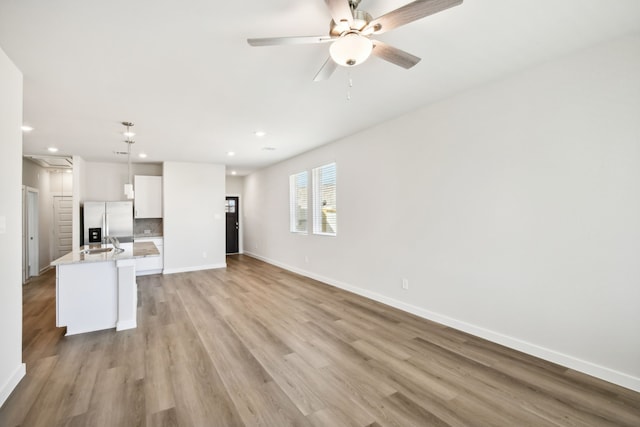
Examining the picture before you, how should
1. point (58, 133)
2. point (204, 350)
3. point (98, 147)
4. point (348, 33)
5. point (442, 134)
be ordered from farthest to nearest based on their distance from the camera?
point (98, 147) < point (58, 133) < point (442, 134) < point (204, 350) < point (348, 33)

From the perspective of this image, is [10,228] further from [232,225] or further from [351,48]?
[232,225]

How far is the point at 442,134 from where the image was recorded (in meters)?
3.47

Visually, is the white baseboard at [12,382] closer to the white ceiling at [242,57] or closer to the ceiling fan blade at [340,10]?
the white ceiling at [242,57]

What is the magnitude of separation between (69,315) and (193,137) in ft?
9.60

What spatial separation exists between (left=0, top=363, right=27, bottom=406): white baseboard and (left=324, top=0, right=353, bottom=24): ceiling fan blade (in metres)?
3.36

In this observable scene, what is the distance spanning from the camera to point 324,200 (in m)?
5.79

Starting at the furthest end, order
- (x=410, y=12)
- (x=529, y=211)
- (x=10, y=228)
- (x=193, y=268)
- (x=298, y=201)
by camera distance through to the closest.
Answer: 1. (x=193, y=268)
2. (x=298, y=201)
3. (x=529, y=211)
4. (x=10, y=228)
5. (x=410, y=12)

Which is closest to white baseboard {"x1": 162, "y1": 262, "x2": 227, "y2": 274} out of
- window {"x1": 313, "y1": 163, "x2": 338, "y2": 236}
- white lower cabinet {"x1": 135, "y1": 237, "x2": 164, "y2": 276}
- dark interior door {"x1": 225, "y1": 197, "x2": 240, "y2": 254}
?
white lower cabinet {"x1": 135, "y1": 237, "x2": 164, "y2": 276}

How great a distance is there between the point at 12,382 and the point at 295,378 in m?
2.16

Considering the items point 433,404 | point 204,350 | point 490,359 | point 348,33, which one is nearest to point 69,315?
point 204,350

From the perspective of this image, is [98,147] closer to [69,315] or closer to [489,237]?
[69,315]

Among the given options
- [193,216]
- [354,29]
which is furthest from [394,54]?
[193,216]

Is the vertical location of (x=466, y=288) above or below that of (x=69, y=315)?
above

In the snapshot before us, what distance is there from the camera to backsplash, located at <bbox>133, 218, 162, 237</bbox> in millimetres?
7109
